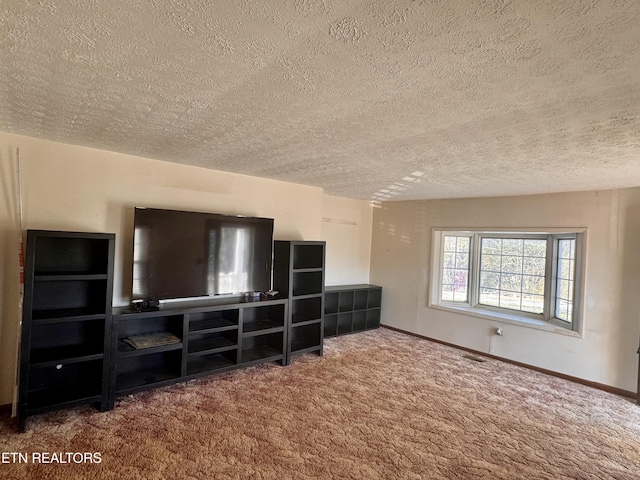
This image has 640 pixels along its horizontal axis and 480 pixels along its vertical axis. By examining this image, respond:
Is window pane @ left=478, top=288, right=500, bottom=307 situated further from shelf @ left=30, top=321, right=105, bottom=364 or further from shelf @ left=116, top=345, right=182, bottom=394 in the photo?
shelf @ left=30, top=321, right=105, bottom=364

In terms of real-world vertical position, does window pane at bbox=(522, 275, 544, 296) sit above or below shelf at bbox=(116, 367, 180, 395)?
above

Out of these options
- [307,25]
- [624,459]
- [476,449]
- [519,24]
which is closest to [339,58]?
[307,25]

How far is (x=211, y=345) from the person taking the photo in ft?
11.3

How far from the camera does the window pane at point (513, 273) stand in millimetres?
4602

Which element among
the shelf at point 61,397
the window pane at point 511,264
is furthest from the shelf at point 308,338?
the window pane at point 511,264

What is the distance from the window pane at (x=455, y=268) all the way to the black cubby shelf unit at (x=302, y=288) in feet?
7.30

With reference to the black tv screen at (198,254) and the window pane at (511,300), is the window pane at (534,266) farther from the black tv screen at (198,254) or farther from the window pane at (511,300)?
the black tv screen at (198,254)

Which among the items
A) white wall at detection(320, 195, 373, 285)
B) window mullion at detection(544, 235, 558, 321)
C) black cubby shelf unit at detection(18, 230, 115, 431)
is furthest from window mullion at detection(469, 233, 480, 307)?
black cubby shelf unit at detection(18, 230, 115, 431)

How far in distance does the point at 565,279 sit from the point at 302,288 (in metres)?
3.37

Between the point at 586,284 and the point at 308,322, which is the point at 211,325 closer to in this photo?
the point at 308,322

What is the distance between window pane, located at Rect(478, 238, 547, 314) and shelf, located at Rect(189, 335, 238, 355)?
377cm

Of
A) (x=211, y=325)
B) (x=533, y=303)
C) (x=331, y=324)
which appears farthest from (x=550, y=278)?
(x=211, y=325)

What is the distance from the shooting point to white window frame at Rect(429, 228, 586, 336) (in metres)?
4.00

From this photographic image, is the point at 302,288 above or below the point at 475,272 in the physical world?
below
